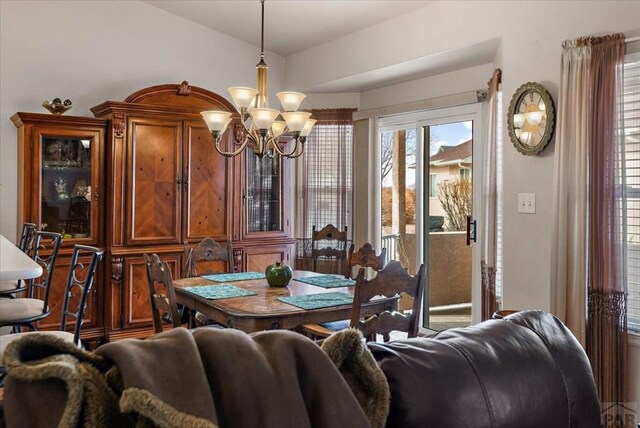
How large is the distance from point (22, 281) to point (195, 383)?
3.03 meters

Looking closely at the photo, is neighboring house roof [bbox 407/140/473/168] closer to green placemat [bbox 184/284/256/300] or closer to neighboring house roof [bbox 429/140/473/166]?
neighboring house roof [bbox 429/140/473/166]

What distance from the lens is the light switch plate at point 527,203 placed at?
3.12 metres

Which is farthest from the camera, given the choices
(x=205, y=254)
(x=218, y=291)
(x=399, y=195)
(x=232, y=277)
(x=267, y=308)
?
(x=399, y=195)

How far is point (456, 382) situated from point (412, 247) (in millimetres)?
A: 3767

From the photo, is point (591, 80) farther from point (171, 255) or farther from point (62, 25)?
point (62, 25)

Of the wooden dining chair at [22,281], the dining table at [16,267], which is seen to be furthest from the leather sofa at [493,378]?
the wooden dining chair at [22,281]

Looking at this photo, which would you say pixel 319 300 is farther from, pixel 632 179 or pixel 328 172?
pixel 328 172

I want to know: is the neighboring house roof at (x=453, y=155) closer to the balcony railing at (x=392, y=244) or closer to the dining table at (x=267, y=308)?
the balcony railing at (x=392, y=244)

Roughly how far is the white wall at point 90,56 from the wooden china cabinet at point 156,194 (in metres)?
0.36

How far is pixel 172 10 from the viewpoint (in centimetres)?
479

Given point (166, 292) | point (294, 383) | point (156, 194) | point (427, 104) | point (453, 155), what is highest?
point (427, 104)

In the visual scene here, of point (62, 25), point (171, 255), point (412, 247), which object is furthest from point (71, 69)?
point (412, 247)

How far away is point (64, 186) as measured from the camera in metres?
4.16

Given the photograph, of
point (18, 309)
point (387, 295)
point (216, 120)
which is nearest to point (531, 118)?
point (387, 295)
